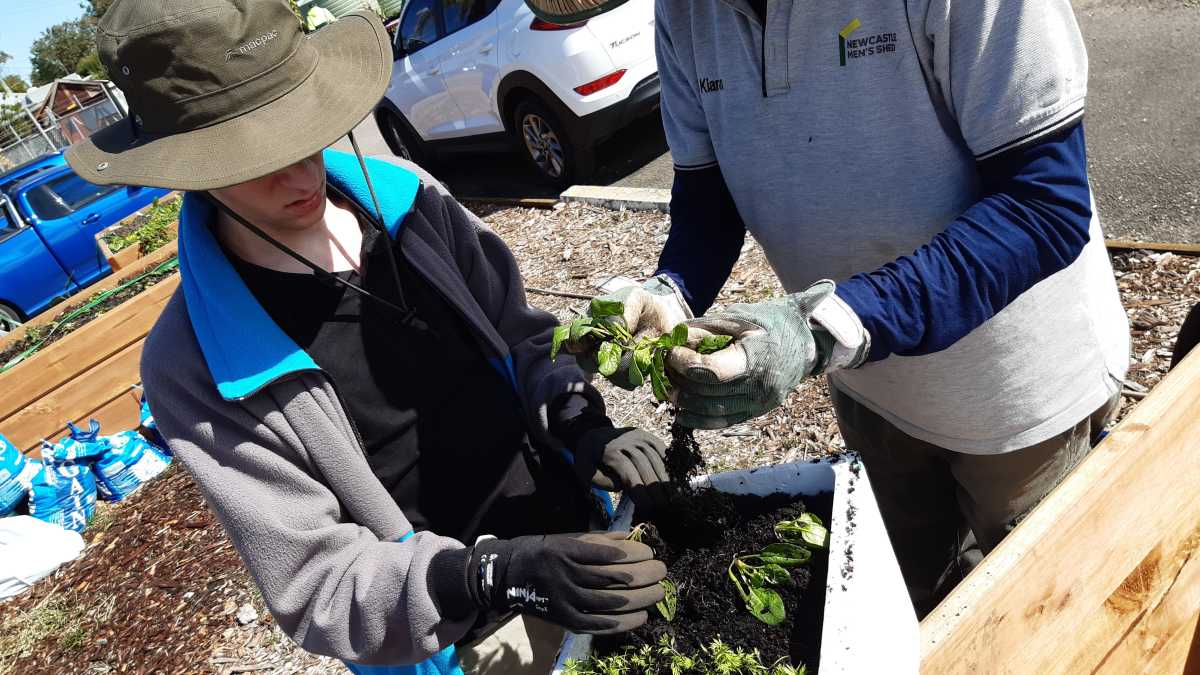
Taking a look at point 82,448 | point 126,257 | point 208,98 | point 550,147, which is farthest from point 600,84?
point 126,257

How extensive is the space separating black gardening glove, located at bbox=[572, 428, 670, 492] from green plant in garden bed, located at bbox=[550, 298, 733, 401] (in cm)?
29

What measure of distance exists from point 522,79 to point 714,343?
6.34 metres

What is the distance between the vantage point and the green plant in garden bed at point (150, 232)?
819 centimetres

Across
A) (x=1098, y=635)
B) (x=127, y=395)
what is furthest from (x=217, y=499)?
(x=127, y=395)

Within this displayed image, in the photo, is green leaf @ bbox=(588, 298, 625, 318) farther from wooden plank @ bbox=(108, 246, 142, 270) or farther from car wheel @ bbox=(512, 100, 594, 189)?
wooden plank @ bbox=(108, 246, 142, 270)

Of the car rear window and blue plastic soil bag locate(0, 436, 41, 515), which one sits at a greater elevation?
the car rear window

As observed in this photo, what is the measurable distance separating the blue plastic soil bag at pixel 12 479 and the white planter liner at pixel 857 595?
17.5ft

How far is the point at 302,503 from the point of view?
→ 1607mm

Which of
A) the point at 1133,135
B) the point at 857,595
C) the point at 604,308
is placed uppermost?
the point at 604,308

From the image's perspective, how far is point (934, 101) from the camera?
4.73 ft

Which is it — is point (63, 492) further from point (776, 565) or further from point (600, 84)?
point (776, 565)

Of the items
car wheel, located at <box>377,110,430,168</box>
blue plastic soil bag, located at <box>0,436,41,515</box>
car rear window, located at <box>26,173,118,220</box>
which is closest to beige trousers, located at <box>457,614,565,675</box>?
blue plastic soil bag, located at <box>0,436,41,515</box>

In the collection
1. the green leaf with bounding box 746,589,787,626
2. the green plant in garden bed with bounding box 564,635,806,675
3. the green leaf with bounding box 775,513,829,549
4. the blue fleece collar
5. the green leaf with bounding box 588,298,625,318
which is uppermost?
the blue fleece collar

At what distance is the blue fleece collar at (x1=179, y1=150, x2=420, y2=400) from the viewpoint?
1552 millimetres
